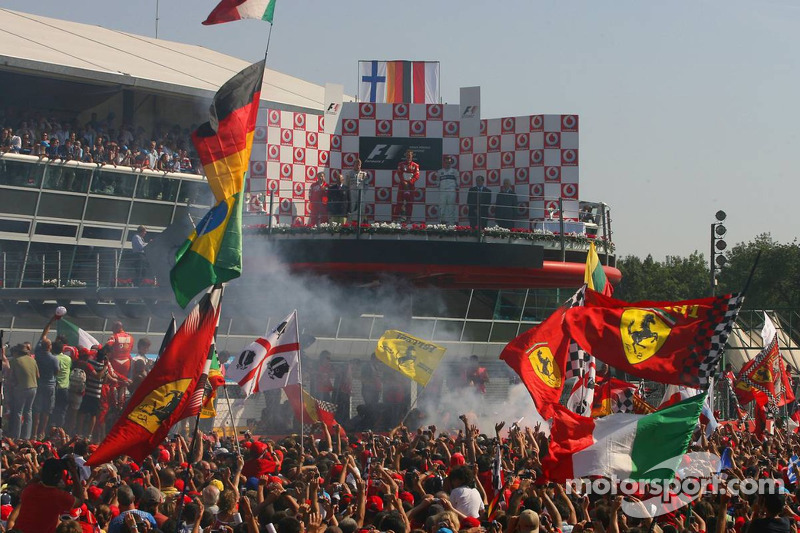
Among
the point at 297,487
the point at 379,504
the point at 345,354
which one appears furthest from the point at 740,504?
the point at 345,354

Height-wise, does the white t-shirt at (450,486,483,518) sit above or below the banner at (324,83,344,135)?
below

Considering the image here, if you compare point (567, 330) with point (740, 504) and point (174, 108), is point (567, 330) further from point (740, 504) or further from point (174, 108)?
point (174, 108)

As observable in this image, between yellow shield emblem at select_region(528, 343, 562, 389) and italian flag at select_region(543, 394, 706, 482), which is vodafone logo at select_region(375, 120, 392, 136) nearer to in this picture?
yellow shield emblem at select_region(528, 343, 562, 389)

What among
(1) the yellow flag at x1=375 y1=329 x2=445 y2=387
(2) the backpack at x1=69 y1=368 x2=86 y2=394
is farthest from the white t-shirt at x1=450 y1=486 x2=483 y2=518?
(2) the backpack at x1=69 y1=368 x2=86 y2=394

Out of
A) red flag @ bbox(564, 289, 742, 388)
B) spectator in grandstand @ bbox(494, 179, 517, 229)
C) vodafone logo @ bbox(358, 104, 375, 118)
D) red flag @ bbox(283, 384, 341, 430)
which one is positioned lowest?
red flag @ bbox(283, 384, 341, 430)

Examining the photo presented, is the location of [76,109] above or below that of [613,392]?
above

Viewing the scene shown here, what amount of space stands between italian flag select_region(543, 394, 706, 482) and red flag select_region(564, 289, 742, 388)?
2.66 metres

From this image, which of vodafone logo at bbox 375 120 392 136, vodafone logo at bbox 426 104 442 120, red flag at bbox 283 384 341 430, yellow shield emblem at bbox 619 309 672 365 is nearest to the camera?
yellow shield emblem at bbox 619 309 672 365

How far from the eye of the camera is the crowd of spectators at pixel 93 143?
3316cm

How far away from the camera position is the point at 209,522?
376 inches

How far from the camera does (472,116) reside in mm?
34906

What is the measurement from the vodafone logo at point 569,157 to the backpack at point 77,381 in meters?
17.3

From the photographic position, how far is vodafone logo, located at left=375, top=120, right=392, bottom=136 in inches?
1366

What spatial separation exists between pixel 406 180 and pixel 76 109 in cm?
1401
